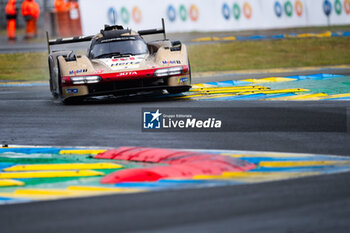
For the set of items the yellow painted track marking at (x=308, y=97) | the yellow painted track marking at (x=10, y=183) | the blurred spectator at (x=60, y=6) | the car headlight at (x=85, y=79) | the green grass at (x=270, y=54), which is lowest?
the green grass at (x=270, y=54)

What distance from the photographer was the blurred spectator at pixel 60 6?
27219 millimetres

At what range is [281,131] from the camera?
845 centimetres

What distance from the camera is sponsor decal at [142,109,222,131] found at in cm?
906

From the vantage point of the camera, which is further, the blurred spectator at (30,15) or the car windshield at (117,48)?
the blurred spectator at (30,15)

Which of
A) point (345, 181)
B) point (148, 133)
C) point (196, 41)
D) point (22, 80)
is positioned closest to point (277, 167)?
→ point (345, 181)

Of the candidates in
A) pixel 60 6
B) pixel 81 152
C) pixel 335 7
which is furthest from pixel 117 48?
pixel 335 7

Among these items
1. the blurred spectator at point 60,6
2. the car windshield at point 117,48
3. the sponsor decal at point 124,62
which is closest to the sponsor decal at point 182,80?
the sponsor decal at point 124,62

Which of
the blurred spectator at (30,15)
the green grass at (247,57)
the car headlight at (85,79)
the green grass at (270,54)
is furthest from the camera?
the blurred spectator at (30,15)

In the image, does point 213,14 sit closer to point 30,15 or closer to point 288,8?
point 288,8

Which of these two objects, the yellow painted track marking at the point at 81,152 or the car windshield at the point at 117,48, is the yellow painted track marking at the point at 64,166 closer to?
the yellow painted track marking at the point at 81,152

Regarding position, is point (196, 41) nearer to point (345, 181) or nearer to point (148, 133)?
point (148, 133)

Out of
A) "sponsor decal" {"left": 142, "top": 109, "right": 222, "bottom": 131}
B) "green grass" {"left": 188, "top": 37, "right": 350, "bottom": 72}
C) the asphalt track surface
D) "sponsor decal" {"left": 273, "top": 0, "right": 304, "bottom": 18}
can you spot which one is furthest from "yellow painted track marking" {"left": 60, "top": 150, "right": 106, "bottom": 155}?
"sponsor decal" {"left": 273, "top": 0, "right": 304, "bottom": 18}

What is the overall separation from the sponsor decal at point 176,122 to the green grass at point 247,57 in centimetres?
897

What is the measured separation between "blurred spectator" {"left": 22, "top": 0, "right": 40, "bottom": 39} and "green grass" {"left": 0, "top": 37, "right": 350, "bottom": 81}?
6231 mm
